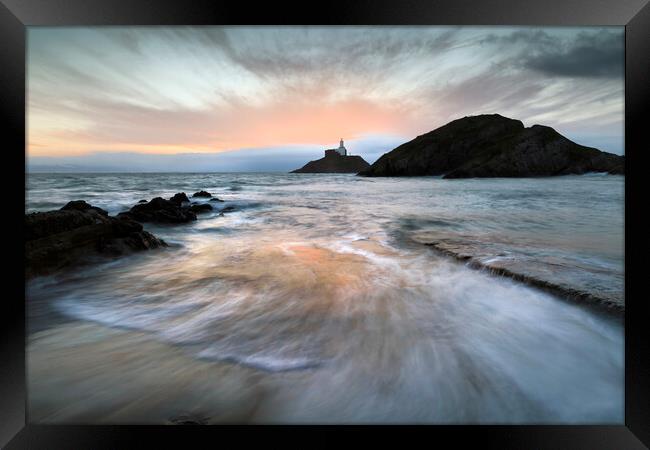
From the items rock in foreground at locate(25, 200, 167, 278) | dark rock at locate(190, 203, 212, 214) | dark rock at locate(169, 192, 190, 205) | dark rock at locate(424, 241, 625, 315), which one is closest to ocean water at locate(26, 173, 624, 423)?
dark rock at locate(424, 241, 625, 315)

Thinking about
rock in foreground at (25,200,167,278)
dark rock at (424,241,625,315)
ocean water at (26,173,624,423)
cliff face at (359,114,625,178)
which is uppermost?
cliff face at (359,114,625,178)

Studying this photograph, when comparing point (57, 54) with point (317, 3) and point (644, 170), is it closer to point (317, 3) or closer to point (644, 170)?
point (317, 3)

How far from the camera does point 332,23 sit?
1508 millimetres

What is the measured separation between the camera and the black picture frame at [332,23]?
148 centimetres

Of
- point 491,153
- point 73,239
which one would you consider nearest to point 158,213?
point 73,239

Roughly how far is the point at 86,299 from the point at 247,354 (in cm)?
206

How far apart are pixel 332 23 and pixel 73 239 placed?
14.0 ft

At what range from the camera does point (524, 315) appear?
245 cm

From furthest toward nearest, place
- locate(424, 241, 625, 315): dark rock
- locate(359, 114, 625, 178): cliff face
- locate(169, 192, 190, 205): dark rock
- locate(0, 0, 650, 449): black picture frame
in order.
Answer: locate(359, 114, 625, 178): cliff face, locate(169, 192, 190, 205): dark rock, locate(424, 241, 625, 315): dark rock, locate(0, 0, 650, 449): black picture frame

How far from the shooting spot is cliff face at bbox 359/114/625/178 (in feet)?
91.6

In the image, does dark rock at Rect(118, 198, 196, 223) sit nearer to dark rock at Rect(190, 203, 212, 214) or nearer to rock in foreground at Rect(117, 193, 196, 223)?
rock in foreground at Rect(117, 193, 196, 223)

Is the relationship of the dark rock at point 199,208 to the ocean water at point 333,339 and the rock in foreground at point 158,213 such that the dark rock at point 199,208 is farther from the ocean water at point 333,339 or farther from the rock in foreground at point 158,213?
the ocean water at point 333,339

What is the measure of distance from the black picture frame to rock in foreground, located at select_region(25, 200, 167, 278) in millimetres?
2134

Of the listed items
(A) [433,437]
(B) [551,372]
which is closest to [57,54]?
(A) [433,437]
